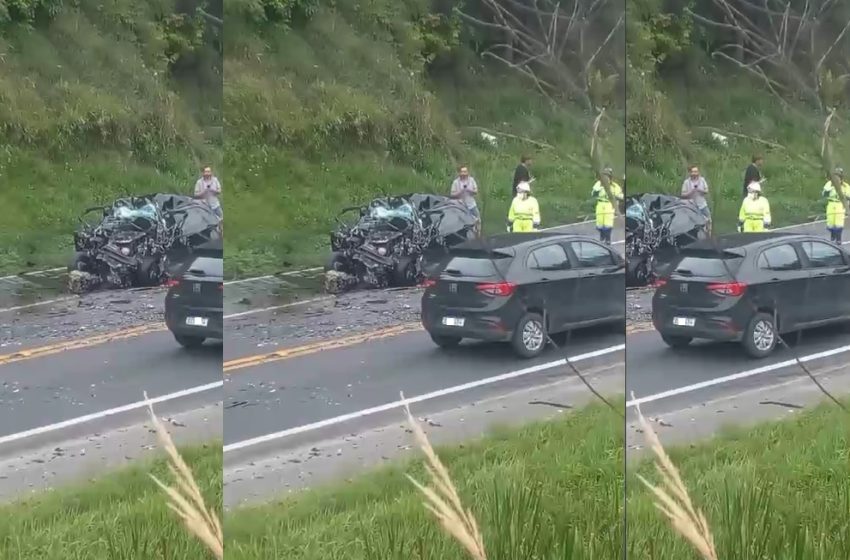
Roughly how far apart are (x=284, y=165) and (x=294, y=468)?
3.89 feet

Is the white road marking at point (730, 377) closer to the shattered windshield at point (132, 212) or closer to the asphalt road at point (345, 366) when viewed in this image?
the asphalt road at point (345, 366)

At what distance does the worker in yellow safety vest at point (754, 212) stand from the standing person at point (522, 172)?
87cm

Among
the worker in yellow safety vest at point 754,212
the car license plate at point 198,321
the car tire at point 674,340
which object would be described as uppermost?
the worker in yellow safety vest at point 754,212

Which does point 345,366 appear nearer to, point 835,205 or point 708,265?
point 708,265

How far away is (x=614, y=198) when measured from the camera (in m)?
4.11

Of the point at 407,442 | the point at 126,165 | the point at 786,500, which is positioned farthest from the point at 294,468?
the point at 786,500

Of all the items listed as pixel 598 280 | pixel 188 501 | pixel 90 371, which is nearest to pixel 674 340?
pixel 598 280

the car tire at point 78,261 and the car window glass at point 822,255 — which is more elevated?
the car tire at point 78,261

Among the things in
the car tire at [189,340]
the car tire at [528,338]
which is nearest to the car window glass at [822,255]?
the car tire at [528,338]

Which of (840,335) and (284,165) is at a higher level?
(284,165)

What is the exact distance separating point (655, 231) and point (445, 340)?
947 millimetres

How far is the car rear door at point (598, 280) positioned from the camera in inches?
162

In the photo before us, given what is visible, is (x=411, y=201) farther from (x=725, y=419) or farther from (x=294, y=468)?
(x=725, y=419)

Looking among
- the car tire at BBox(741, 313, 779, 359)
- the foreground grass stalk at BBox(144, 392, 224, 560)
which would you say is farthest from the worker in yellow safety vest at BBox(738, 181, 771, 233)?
the foreground grass stalk at BBox(144, 392, 224, 560)
